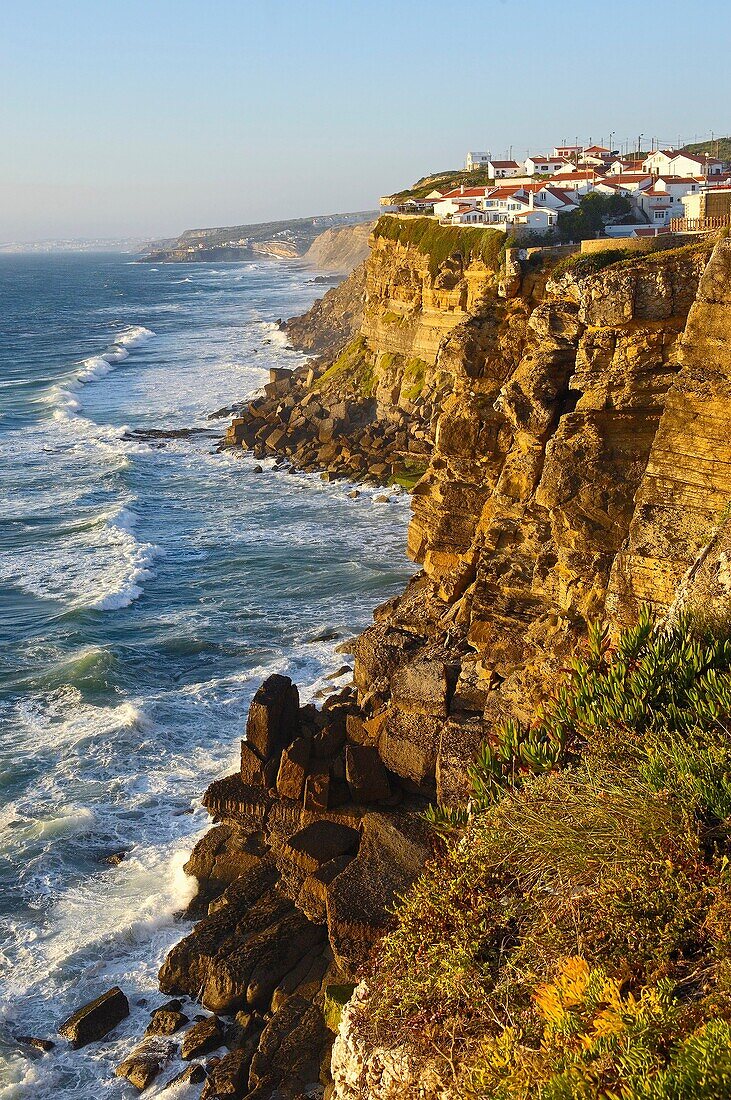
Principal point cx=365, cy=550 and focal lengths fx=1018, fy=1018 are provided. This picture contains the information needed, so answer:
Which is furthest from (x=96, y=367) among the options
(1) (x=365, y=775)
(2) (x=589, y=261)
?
(1) (x=365, y=775)

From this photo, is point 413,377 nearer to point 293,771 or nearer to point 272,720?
point 272,720

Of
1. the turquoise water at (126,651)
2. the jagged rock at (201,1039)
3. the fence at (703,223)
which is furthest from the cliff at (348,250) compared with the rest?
the jagged rock at (201,1039)

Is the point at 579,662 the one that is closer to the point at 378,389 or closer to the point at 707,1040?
the point at 707,1040

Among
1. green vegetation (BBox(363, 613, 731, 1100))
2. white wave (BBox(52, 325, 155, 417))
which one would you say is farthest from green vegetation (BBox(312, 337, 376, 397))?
green vegetation (BBox(363, 613, 731, 1100))

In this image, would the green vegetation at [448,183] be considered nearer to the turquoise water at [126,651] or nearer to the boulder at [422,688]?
the turquoise water at [126,651]

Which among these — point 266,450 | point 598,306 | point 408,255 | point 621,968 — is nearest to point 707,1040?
point 621,968

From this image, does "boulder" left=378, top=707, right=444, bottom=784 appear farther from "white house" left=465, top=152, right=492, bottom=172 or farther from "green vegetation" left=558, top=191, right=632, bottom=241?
"white house" left=465, top=152, right=492, bottom=172

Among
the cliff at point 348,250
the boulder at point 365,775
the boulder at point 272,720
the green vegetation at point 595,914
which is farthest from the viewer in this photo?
the cliff at point 348,250
